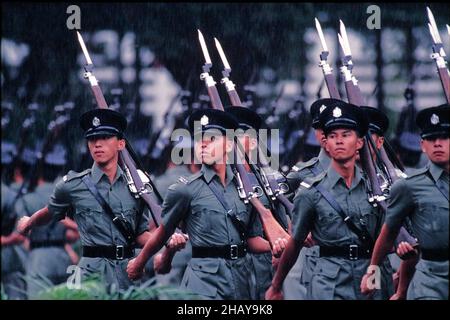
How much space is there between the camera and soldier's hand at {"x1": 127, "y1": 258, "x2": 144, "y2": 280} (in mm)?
13508

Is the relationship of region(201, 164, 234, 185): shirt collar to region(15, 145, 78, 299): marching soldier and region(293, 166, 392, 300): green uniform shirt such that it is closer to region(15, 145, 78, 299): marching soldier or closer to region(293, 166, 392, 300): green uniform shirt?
region(293, 166, 392, 300): green uniform shirt

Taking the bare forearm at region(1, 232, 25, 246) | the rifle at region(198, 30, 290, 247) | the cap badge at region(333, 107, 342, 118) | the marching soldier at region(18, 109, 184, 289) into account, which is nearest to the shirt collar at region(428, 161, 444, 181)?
the cap badge at region(333, 107, 342, 118)

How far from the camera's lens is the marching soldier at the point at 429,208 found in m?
12.2

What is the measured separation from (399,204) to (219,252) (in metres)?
1.41

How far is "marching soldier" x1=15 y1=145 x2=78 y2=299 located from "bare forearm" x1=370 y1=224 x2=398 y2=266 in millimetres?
3676

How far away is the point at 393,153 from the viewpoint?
13.8 meters

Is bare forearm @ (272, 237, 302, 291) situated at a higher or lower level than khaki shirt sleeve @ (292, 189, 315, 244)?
lower

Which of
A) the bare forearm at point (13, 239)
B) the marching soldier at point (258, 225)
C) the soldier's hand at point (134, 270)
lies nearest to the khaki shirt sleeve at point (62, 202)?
the soldier's hand at point (134, 270)

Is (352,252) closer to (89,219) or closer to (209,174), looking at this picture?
(209,174)

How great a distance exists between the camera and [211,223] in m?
13.2

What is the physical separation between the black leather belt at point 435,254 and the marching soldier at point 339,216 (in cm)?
79

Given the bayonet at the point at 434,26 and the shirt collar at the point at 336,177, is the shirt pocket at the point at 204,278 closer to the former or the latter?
the shirt collar at the point at 336,177

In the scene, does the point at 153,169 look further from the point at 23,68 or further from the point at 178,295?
the point at 178,295
